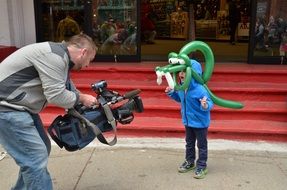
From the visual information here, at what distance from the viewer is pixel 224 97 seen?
552cm

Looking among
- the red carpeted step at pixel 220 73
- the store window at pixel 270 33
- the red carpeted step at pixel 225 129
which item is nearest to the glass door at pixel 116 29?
the red carpeted step at pixel 220 73

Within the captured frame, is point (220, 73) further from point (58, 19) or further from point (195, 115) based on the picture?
point (58, 19)

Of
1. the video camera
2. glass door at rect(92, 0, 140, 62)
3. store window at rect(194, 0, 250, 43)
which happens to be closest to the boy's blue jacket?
the video camera


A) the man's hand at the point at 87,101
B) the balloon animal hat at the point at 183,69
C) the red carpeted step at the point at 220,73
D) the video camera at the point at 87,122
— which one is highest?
A: the balloon animal hat at the point at 183,69

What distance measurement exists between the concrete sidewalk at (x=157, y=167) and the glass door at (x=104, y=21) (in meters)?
2.50

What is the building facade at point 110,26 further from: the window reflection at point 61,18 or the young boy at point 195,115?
the young boy at point 195,115

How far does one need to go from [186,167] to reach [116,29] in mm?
3672

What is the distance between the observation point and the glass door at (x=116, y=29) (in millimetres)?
6891

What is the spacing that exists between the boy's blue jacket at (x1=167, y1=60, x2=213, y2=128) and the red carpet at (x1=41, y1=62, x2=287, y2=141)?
115cm

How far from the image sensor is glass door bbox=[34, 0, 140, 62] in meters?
6.91

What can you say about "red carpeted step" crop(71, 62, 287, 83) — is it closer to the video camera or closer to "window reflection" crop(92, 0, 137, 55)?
"window reflection" crop(92, 0, 137, 55)

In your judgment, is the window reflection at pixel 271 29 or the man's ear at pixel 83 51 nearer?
the man's ear at pixel 83 51

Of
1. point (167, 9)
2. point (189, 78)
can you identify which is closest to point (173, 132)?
point (189, 78)

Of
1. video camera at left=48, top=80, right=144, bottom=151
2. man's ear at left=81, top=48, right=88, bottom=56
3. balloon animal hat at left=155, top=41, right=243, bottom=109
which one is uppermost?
man's ear at left=81, top=48, right=88, bottom=56
